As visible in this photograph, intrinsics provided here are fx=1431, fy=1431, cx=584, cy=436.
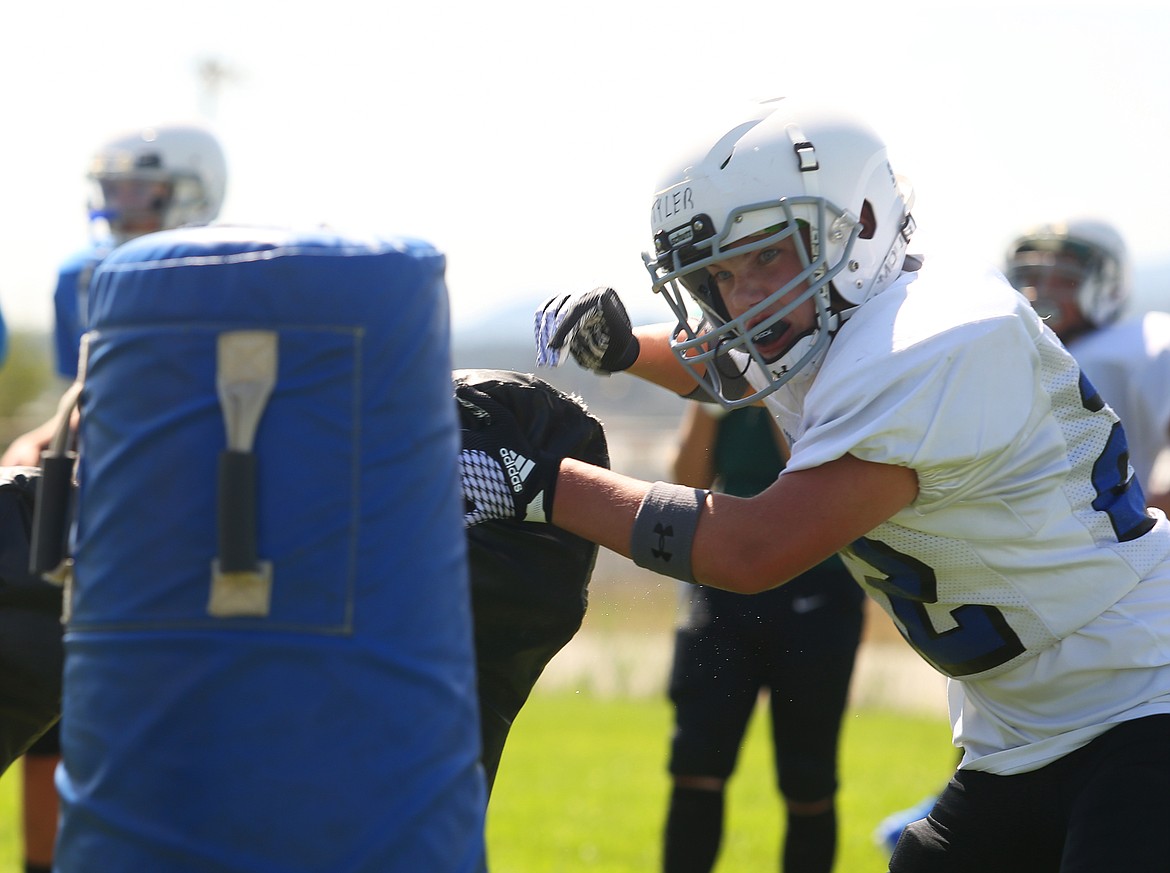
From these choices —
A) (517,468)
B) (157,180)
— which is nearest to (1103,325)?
(517,468)

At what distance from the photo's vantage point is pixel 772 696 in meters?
4.06

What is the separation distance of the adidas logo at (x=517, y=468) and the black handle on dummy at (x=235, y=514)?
24.6 inches

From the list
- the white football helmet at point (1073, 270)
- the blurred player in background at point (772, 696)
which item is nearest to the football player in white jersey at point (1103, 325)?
the white football helmet at point (1073, 270)

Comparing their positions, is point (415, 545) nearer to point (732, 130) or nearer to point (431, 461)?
point (431, 461)

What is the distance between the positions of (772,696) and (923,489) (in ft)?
6.14

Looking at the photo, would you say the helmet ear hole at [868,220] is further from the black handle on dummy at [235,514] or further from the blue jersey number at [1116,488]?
the black handle on dummy at [235,514]

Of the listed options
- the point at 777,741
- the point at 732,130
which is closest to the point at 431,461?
the point at 732,130

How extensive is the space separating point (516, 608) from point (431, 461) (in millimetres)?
698

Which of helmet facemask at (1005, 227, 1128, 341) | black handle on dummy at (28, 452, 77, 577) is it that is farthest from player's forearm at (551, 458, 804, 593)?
helmet facemask at (1005, 227, 1128, 341)

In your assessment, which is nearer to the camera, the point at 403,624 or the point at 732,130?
the point at 403,624

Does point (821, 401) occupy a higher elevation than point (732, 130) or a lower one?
lower

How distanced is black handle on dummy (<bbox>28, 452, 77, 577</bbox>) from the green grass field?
3005mm

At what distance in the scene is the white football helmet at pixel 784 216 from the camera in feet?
8.18

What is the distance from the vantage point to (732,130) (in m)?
2.60
